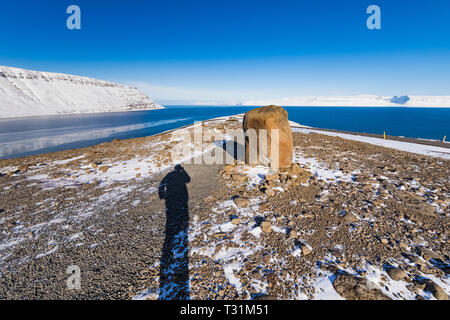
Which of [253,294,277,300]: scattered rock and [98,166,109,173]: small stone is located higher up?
[98,166,109,173]: small stone

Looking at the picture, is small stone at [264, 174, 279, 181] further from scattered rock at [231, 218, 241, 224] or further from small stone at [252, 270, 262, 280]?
small stone at [252, 270, 262, 280]

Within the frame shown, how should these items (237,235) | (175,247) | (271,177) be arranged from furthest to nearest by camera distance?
1. (271,177)
2. (237,235)
3. (175,247)

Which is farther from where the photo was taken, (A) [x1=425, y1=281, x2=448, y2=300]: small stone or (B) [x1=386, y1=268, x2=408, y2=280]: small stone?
(B) [x1=386, y1=268, x2=408, y2=280]: small stone

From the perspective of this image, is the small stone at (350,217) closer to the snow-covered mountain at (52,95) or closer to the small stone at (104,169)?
the small stone at (104,169)

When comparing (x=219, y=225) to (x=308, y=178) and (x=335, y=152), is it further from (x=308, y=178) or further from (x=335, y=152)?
(x=335, y=152)

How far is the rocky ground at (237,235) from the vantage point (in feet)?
12.1

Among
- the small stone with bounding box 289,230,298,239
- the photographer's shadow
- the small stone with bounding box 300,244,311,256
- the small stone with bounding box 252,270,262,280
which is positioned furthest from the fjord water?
the small stone with bounding box 300,244,311,256

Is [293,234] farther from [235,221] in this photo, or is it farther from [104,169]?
[104,169]

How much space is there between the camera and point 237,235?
16.9 ft

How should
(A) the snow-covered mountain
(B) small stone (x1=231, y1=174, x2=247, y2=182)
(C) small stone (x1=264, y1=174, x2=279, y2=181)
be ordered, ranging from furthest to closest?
(A) the snow-covered mountain, (B) small stone (x1=231, y1=174, x2=247, y2=182), (C) small stone (x1=264, y1=174, x2=279, y2=181)

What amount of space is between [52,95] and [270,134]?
566 ft

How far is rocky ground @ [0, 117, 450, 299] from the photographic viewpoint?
3684 millimetres

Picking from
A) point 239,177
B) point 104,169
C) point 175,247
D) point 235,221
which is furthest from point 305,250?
point 104,169

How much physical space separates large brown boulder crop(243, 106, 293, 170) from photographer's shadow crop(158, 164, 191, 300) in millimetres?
4605
